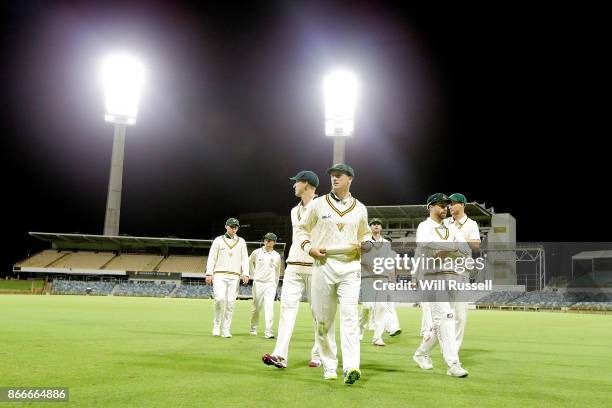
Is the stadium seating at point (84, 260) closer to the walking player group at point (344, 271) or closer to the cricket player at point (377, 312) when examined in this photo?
the cricket player at point (377, 312)

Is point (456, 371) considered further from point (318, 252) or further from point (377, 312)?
point (377, 312)

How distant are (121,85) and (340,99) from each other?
21.7 m

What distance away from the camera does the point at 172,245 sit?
214 feet

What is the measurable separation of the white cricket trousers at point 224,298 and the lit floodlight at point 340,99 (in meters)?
27.4

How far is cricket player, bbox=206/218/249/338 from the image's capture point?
1130 centimetres

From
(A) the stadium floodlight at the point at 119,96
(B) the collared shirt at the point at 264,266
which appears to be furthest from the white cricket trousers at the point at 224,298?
(A) the stadium floodlight at the point at 119,96

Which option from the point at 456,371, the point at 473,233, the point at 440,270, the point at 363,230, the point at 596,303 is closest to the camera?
the point at 363,230

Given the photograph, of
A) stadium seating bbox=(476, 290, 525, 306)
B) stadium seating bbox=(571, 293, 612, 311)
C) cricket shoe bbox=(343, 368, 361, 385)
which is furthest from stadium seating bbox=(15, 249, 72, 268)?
cricket shoe bbox=(343, 368, 361, 385)

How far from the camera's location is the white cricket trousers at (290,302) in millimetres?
6812

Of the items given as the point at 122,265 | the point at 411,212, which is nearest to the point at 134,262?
the point at 122,265

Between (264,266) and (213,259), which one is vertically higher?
(213,259)

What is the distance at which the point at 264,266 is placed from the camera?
1279 cm

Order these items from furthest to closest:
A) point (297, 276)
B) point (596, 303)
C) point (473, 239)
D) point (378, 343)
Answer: point (596, 303) → point (378, 343) → point (473, 239) → point (297, 276)

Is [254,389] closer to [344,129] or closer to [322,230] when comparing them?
[322,230]
